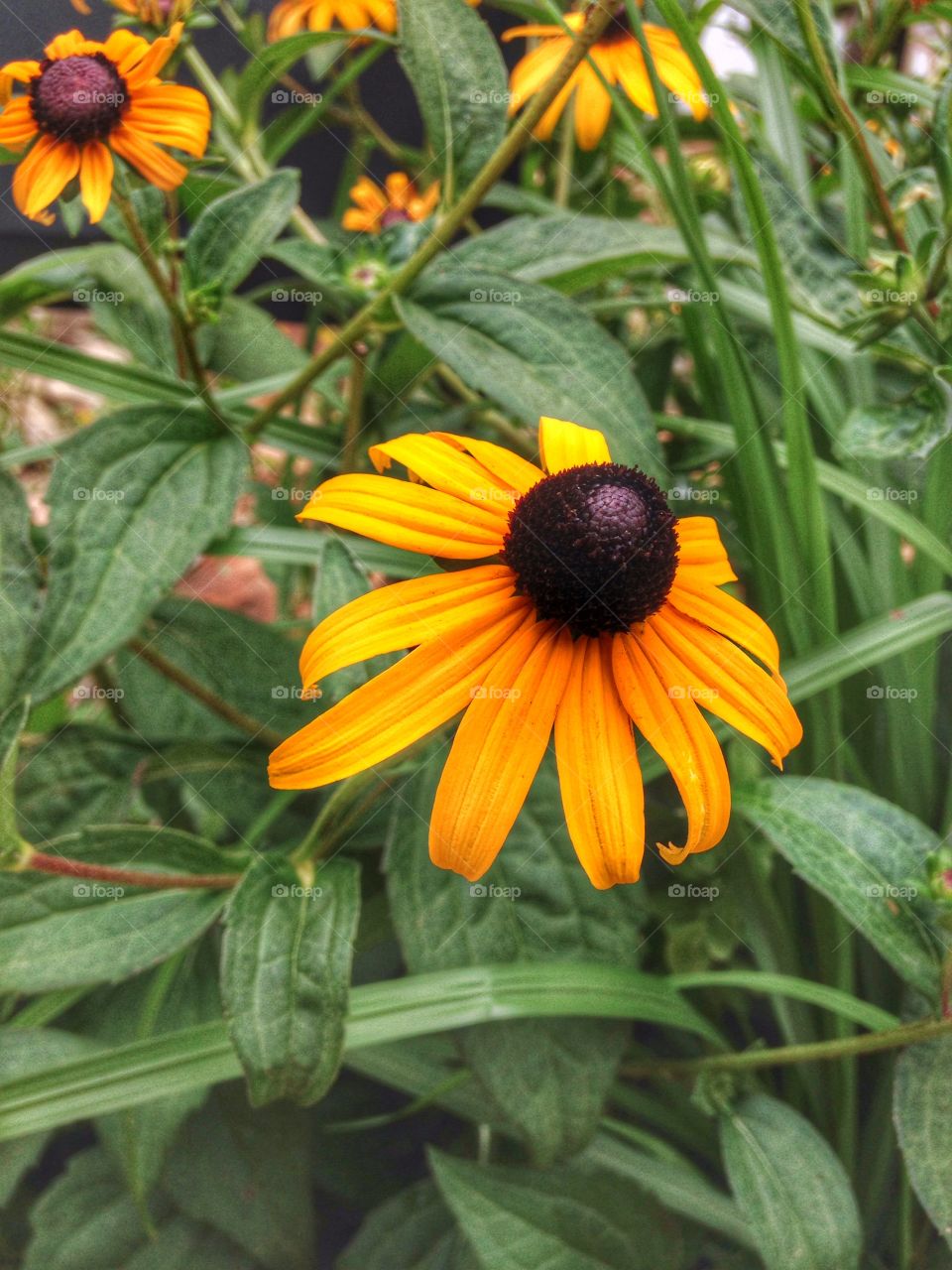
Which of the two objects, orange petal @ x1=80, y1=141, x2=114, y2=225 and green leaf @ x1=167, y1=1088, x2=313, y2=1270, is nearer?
orange petal @ x1=80, y1=141, x2=114, y2=225

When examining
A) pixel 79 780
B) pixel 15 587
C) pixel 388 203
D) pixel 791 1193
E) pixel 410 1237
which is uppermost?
pixel 388 203

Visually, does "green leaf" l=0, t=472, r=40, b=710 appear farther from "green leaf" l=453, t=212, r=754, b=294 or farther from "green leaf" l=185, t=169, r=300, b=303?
"green leaf" l=453, t=212, r=754, b=294

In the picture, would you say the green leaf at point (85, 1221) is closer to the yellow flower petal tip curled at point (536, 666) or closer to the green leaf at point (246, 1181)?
the green leaf at point (246, 1181)

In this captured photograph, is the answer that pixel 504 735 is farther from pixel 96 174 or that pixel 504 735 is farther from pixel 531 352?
pixel 96 174

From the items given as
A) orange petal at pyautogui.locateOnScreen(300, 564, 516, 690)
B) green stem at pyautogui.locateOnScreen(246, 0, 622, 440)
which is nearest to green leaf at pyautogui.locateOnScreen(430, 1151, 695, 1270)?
orange petal at pyautogui.locateOnScreen(300, 564, 516, 690)

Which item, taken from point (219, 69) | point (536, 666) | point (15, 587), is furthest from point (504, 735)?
point (219, 69)

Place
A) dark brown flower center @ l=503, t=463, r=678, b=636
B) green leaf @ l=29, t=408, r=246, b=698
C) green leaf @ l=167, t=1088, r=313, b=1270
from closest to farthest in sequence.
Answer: dark brown flower center @ l=503, t=463, r=678, b=636 → green leaf @ l=29, t=408, r=246, b=698 → green leaf @ l=167, t=1088, r=313, b=1270
